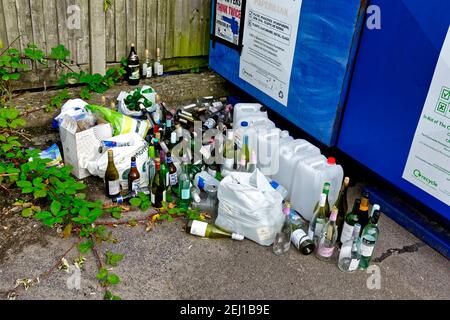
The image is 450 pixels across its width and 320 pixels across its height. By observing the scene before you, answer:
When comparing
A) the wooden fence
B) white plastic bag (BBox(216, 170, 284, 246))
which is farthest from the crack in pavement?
the wooden fence

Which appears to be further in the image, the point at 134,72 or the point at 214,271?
the point at 134,72

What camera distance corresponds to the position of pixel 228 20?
17.7ft

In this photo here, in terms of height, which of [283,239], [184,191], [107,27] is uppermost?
[107,27]

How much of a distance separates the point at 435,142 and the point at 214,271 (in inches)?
75.5

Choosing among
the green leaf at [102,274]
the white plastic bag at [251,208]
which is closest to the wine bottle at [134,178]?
the white plastic bag at [251,208]

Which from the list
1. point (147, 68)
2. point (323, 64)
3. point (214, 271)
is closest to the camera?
point (214, 271)

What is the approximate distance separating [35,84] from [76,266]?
282 cm

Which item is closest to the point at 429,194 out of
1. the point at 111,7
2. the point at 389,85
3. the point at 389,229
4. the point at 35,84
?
the point at 389,229

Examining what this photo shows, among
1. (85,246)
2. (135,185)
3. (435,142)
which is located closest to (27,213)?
(85,246)

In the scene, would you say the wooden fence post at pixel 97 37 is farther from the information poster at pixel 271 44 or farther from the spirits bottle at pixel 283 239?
the spirits bottle at pixel 283 239

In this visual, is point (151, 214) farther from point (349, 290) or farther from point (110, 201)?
point (349, 290)

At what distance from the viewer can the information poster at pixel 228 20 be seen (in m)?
5.18

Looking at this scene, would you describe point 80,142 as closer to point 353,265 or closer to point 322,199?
point 322,199

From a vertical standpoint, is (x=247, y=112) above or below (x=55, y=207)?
above
